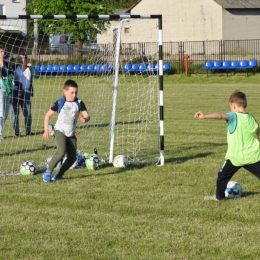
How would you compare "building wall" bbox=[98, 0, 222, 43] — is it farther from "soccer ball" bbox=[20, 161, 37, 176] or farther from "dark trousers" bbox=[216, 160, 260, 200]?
"dark trousers" bbox=[216, 160, 260, 200]

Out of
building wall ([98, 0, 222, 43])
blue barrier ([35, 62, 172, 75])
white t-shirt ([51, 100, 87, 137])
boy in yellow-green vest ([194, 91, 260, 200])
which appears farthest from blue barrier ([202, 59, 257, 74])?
boy in yellow-green vest ([194, 91, 260, 200])

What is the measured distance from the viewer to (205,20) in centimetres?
6134

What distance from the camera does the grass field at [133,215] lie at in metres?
6.11

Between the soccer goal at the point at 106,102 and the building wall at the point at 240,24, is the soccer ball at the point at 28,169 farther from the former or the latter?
the building wall at the point at 240,24

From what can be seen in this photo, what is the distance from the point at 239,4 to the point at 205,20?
3.42 metres

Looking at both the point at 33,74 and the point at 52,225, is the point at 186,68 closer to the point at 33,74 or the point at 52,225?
the point at 33,74

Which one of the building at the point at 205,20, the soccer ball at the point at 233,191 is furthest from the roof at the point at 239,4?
the soccer ball at the point at 233,191

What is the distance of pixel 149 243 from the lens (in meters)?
6.29

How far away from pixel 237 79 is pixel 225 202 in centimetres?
2747

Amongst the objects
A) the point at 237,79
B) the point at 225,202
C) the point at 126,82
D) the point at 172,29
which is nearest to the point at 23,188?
the point at 225,202

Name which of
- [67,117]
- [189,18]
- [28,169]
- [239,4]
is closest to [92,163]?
[28,169]

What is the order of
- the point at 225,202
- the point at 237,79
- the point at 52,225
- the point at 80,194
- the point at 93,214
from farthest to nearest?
the point at 237,79, the point at 80,194, the point at 225,202, the point at 93,214, the point at 52,225

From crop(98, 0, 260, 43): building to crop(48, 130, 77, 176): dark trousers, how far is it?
168 ft

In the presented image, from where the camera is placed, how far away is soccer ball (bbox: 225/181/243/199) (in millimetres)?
8172
